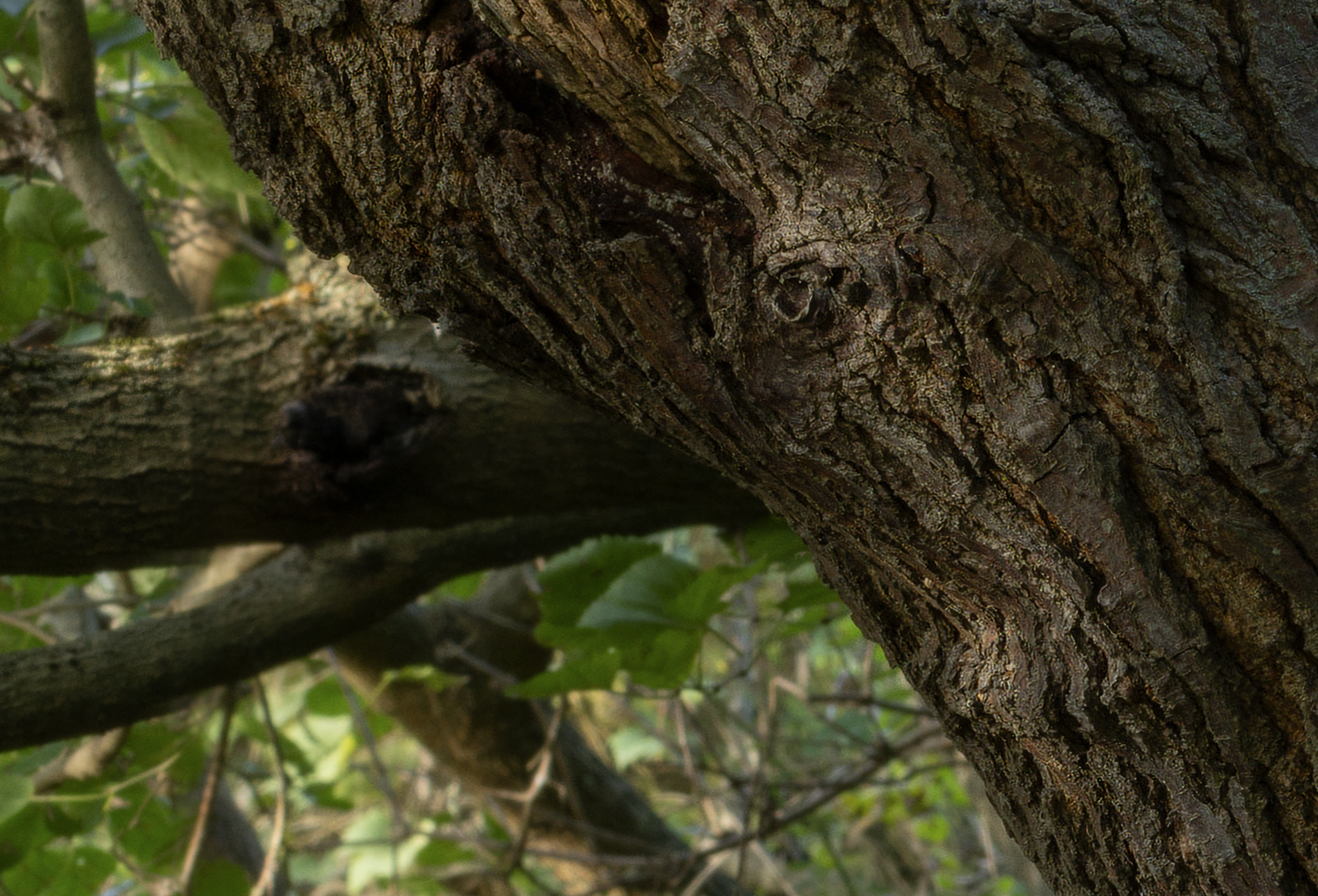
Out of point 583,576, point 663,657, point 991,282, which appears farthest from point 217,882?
point 991,282

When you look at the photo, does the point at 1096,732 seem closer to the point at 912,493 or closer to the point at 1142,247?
the point at 912,493

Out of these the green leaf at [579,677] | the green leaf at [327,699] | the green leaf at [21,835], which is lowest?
the green leaf at [21,835]

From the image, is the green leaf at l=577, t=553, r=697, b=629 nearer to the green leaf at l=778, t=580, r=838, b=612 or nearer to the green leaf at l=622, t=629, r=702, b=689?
the green leaf at l=622, t=629, r=702, b=689

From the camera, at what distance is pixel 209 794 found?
7.04 ft

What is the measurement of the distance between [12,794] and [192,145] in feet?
3.98

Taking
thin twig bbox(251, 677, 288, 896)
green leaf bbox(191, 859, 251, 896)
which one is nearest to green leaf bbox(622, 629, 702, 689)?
thin twig bbox(251, 677, 288, 896)

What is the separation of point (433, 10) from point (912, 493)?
0.48 metres

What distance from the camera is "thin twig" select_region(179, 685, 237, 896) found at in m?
2.02

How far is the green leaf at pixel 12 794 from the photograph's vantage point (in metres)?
1.48

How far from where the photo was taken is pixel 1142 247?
666 millimetres

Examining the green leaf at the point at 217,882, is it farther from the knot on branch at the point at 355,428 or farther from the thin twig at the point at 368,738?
the knot on branch at the point at 355,428

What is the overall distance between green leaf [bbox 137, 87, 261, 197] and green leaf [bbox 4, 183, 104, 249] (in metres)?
0.40

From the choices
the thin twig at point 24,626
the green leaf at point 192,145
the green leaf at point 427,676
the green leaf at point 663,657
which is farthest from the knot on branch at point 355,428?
the green leaf at point 427,676

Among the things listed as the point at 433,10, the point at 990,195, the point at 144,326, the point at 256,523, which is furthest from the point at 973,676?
the point at 144,326
